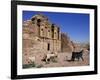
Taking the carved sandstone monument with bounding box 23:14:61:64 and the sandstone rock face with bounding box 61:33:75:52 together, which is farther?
the sandstone rock face with bounding box 61:33:75:52

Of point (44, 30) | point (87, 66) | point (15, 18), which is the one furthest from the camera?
point (87, 66)

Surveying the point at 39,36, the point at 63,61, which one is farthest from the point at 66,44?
the point at 39,36

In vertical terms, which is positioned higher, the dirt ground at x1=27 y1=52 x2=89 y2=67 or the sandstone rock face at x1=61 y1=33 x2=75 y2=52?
the sandstone rock face at x1=61 y1=33 x2=75 y2=52

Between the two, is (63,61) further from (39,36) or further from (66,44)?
(39,36)

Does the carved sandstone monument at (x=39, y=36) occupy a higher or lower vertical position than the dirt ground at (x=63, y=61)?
higher

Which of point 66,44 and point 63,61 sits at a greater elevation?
point 66,44

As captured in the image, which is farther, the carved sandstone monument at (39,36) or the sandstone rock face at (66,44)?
the sandstone rock face at (66,44)

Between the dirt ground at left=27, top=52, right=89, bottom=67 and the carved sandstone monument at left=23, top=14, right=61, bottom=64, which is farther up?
the carved sandstone monument at left=23, top=14, right=61, bottom=64

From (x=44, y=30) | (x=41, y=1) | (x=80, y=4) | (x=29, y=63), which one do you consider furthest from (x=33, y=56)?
(x=80, y=4)

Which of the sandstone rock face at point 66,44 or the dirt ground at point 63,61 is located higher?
the sandstone rock face at point 66,44

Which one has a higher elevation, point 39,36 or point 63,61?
point 39,36

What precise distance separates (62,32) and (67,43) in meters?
0.12

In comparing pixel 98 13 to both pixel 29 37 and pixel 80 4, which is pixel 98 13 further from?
pixel 29 37

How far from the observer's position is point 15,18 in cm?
195
